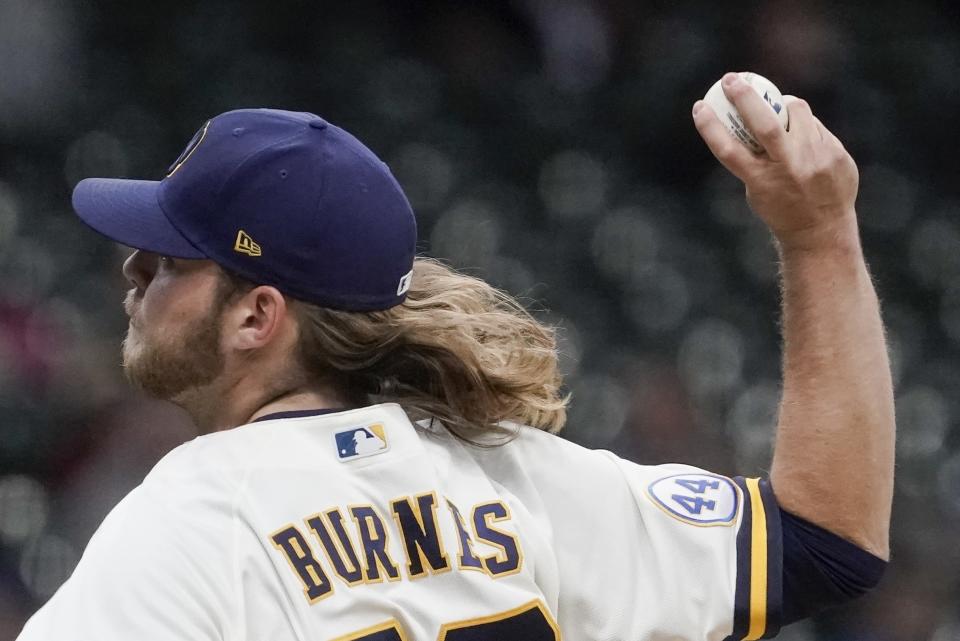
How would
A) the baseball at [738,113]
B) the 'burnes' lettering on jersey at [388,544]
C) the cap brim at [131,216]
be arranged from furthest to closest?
1. the cap brim at [131,216]
2. the baseball at [738,113]
3. the 'burnes' lettering on jersey at [388,544]

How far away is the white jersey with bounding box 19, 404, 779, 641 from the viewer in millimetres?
1660

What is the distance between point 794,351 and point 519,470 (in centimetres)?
43

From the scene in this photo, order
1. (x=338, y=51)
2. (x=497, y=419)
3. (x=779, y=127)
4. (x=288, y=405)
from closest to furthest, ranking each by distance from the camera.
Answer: (x=779, y=127), (x=288, y=405), (x=497, y=419), (x=338, y=51)

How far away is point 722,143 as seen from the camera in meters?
1.81

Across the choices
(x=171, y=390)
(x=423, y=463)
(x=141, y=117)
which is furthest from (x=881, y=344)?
(x=141, y=117)

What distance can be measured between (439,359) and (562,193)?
14.9ft

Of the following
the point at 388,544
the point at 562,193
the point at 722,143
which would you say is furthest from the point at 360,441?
the point at 562,193

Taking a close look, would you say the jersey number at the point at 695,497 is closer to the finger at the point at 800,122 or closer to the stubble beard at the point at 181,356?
the finger at the point at 800,122

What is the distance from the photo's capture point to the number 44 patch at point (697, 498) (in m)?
2.01

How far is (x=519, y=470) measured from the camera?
2.02 metres

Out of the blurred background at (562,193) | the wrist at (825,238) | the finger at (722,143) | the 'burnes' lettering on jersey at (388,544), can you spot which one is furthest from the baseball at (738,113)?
the blurred background at (562,193)

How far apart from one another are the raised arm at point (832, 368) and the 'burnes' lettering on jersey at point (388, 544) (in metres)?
0.44

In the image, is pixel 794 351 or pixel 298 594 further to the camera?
pixel 794 351

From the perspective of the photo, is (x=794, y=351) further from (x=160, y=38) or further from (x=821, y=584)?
(x=160, y=38)
